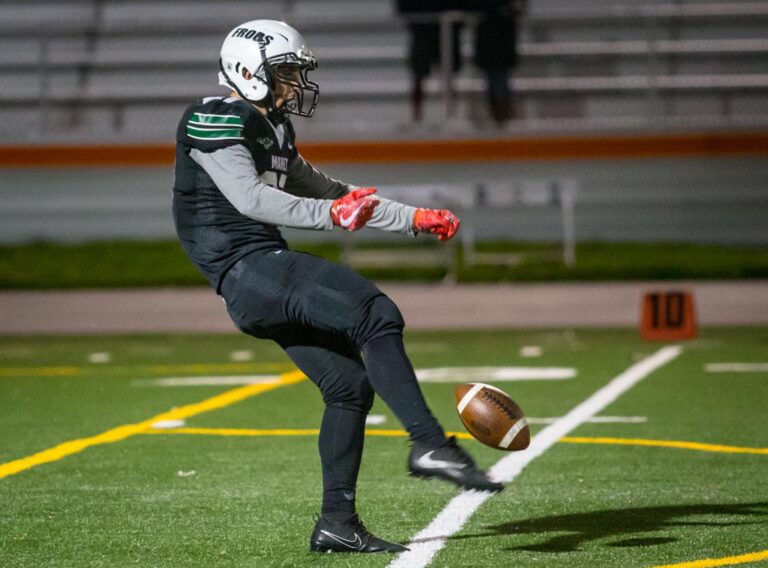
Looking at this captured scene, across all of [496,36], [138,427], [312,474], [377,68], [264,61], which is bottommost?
[138,427]

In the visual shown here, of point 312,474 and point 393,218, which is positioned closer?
point 393,218

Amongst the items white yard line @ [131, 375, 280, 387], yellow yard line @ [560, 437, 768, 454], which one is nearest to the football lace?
yellow yard line @ [560, 437, 768, 454]

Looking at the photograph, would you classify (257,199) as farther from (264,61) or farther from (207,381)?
(207,381)

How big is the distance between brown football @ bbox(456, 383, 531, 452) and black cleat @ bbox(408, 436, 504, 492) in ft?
0.73

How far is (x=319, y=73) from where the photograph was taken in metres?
19.9

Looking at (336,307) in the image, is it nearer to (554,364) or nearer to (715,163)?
(554,364)

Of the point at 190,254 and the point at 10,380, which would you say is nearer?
the point at 190,254

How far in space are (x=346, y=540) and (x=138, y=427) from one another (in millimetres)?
3320

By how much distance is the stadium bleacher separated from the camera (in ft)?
58.2

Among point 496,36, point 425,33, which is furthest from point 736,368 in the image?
point 425,33

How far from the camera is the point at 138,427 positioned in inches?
319

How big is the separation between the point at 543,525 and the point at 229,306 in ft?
4.64

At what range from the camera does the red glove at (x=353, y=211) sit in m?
4.68

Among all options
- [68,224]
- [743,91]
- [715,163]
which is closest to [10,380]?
[68,224]
